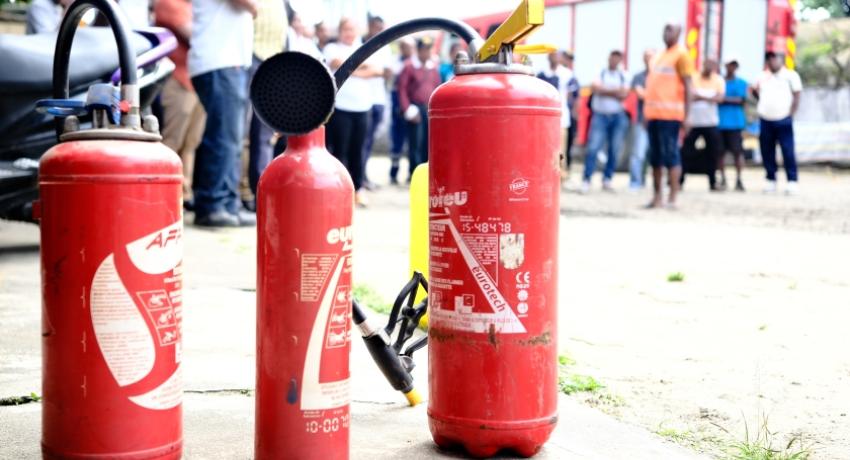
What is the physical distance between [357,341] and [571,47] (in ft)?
52.0

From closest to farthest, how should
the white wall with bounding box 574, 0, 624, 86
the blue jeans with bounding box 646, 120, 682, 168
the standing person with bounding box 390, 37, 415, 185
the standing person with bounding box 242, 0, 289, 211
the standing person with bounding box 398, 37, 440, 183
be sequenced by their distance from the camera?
1. the standing person with bounding box 242, 0, 289, 211
2. the blue jeans with bounding box 646, 120, 682, 168
3. the standing person with bounding box 398, 37, 440, 183
4. the standing person with bounding box 390, 37, 415, 185
5. the white wall with bounding box 574, 0, 624, 86

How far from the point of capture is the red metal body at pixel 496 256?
2.05 metres

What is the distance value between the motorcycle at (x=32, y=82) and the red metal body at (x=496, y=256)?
2.89 meters

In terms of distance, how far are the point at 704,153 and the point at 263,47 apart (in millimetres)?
8651

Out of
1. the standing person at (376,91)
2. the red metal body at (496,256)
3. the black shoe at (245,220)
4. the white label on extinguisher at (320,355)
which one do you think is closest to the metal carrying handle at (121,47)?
the white label on extinguisher at (320,355)

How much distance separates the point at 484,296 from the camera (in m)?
2.07

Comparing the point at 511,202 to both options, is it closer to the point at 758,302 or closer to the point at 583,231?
the point at 758,302

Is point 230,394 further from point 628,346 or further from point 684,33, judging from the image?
point 684,33

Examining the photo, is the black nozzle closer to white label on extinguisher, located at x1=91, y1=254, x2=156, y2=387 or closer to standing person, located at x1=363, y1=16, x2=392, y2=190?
white label on extinguisher, located at x1=91, y1=254, x2=156, y2=387

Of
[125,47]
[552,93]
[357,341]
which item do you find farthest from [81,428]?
[357,341]

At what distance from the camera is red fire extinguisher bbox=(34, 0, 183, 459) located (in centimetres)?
174

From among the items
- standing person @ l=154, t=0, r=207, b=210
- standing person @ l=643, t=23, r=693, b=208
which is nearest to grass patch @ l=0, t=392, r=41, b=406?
standing person @ l=154, t=0, r=207, b=210

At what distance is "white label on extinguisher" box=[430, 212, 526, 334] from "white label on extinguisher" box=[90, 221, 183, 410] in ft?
2.01

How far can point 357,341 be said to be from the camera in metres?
3.32
